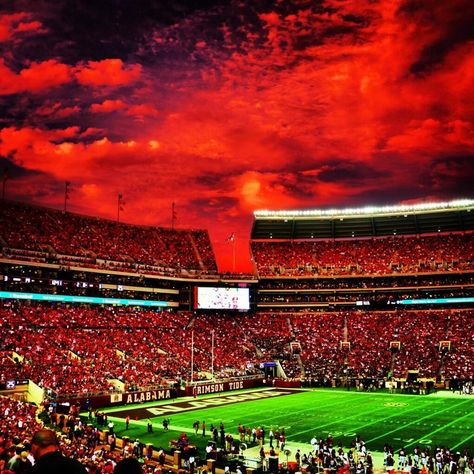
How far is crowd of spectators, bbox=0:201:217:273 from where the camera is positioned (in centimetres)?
5688

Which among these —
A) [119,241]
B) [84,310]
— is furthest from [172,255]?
[84,310]

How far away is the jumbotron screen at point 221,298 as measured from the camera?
68875 mm

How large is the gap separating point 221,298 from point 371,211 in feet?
85.2

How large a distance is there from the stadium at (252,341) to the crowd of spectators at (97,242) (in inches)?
10.1

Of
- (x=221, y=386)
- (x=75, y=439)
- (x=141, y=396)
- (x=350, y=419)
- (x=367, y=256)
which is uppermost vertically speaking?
(x=367, y=256)

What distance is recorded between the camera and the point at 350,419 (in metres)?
37.6

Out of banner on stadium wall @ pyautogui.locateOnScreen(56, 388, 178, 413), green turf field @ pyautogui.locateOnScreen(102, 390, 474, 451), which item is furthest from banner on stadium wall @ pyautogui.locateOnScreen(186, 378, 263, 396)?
green turf field @ pyautogui.locateOnScreen(102, 390, 474, 451)

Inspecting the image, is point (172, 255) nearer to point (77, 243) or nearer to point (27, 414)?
point (77, 243)

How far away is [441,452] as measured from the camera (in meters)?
24.8

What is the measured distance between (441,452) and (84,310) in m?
41.3

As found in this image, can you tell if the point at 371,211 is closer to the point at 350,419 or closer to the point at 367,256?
the point at 367,256

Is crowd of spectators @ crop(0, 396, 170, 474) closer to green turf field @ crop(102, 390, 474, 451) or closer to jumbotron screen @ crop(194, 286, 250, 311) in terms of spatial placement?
green turf field @ crop(102, 390, 474, 451)

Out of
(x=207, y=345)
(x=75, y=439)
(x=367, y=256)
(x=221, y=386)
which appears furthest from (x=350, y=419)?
(x=367, y=256)

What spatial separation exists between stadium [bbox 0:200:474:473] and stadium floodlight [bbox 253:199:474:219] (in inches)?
7.6
